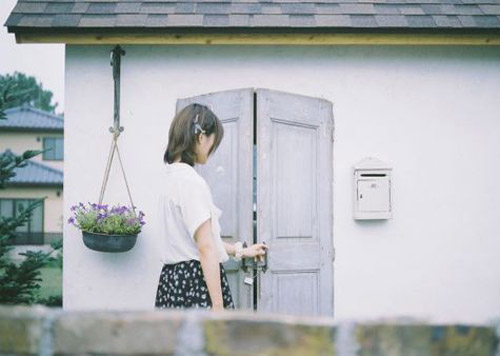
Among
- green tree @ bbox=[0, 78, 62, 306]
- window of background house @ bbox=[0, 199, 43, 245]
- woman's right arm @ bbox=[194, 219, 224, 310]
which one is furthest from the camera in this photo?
window of background house @ bbox=[0, 199, 43, 245]

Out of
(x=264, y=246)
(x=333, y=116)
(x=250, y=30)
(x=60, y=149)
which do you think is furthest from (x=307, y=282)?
(x=60, y=149)

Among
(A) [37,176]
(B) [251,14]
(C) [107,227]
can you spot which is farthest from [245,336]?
(A) [37,176]

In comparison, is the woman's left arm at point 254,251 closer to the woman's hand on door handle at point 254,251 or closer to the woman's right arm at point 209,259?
the woman's hand on door handle at point 254,251

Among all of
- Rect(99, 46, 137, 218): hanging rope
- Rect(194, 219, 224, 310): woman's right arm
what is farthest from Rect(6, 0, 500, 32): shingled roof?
Rect(194, 219, 224, 310): woman's right arm

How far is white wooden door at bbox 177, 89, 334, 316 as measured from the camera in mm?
3855

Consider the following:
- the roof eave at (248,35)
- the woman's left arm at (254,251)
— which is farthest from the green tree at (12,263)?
the woman's left arm at (254,251)

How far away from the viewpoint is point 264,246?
12.0 feet

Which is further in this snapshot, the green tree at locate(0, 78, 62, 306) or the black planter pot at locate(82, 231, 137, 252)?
the green tree at locate(0, 78, 62, 306)

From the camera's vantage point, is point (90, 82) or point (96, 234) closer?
point (96, 234)

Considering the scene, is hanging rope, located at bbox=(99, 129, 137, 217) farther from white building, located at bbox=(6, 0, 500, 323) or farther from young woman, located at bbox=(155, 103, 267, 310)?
young woman, located at bbox=(155, 103, 267, 310)

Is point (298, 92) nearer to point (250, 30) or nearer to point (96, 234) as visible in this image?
point (250, 30)

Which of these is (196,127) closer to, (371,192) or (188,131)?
(188,131)

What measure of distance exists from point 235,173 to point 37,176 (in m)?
23.7

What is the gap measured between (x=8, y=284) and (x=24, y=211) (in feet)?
2.50
